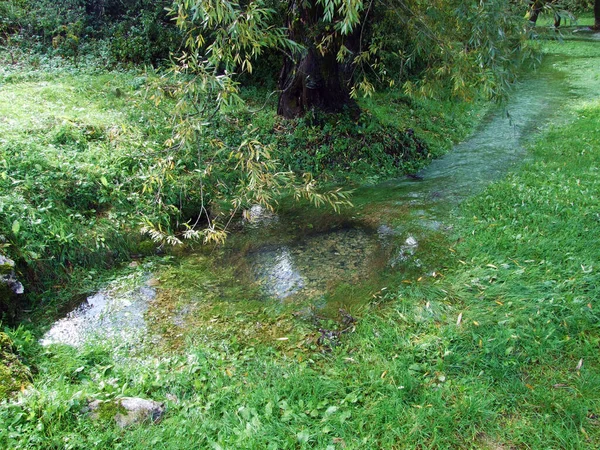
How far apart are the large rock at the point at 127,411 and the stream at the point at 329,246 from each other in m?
1.02

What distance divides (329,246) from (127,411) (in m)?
3.32

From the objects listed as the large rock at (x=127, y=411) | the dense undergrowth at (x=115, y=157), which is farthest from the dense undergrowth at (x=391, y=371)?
the dense undergrowth at (x=115, y=157)

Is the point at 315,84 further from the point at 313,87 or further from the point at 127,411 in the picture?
the point at 127,411

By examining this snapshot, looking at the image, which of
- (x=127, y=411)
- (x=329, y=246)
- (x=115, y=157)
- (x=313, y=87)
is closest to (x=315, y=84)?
(x=313, y=87)

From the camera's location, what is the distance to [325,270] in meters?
5.32

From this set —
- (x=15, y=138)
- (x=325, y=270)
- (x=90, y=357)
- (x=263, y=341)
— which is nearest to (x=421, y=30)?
(x=325, y=270)

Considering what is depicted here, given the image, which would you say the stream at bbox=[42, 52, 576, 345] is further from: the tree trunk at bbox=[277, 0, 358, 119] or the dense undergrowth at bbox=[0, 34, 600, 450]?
the tree trunk at bbox=[277, 0, 358, 119]

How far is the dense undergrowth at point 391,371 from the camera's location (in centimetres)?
308

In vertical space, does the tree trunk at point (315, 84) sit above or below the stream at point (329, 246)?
above

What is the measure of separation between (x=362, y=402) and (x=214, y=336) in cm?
159

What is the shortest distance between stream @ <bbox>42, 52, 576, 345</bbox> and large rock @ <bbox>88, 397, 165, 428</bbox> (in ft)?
3.35

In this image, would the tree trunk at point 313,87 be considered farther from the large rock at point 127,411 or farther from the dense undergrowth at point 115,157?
the large rock at point 127,411

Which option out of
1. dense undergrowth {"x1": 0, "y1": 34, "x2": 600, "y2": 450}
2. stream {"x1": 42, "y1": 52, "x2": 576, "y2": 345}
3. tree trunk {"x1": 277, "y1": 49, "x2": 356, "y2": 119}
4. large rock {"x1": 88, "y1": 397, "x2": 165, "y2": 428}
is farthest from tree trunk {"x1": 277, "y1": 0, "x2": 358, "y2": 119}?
large rock {"x1": 88, "y1": 397, "x2": 165, "y2": 428}

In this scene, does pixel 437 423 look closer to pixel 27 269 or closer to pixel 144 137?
pixel 27 269
